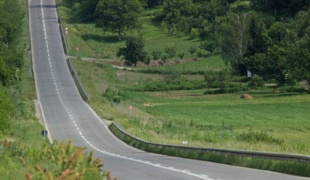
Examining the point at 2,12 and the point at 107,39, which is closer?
the point at 2,12

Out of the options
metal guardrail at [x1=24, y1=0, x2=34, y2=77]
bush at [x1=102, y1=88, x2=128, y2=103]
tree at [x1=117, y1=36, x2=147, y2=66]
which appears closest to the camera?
bush at [x1=102, y1=88, x2=128, y2=103]

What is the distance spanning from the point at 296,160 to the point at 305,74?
6959cm

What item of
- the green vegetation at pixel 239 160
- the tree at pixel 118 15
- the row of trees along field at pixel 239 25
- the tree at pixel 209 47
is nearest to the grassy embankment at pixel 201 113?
the green vegetation at pixel 239 160

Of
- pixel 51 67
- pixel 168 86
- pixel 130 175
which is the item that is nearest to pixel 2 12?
pixel 51 67

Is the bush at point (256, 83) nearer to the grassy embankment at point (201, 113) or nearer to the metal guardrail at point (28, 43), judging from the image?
the grassy embankment at point (201, 113)

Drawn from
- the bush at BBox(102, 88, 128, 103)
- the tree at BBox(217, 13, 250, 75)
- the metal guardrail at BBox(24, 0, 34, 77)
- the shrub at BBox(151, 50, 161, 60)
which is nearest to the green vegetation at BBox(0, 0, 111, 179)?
the metal guardrail at BBox(24, 0, 34, 77)

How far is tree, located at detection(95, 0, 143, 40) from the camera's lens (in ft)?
449

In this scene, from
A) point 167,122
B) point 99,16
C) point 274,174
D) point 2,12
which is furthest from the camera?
point 99,16

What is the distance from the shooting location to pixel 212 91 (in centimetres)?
9269

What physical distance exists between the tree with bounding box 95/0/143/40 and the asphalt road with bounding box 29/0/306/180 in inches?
302

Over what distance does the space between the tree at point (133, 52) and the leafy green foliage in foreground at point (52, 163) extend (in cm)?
9644

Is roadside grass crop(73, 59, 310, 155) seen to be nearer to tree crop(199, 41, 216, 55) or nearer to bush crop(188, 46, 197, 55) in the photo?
bush crop(188, 46, 197, 55)

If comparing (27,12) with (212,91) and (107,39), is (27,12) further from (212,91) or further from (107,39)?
(212,91)

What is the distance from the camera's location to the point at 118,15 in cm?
13738
